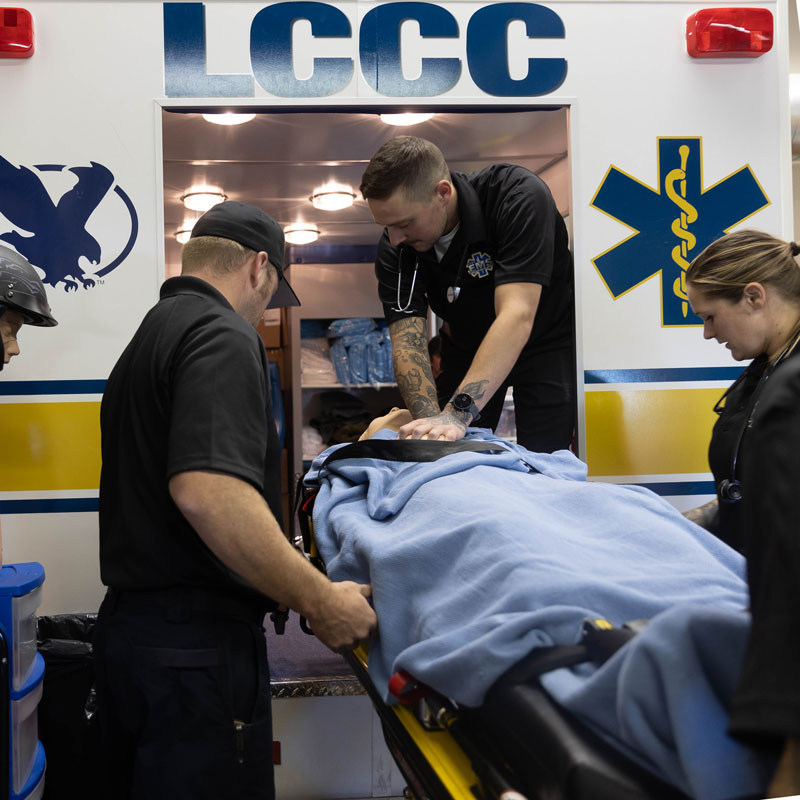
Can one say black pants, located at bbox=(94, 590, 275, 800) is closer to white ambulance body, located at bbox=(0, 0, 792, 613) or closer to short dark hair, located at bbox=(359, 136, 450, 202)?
white ambulance body, located at bbox=(0, 0, 792, 613)

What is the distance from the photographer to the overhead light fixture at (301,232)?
20.0ft

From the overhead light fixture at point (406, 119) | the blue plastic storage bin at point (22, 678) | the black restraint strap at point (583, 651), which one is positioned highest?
the overhead light fixture at point (406, 119)

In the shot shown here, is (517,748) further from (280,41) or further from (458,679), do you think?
(280,41)

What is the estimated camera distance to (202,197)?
5227 mm

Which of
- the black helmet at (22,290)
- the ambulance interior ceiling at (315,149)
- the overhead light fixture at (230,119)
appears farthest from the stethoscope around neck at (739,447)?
the overhead light fixture at (230,119)

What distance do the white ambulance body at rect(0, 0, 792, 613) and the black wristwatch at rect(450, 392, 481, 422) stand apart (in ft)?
1.77

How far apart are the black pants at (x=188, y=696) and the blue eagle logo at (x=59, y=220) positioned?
1.30 meters

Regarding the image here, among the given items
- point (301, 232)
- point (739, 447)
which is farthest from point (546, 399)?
point (301, 232)

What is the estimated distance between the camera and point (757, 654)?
635 millimetres

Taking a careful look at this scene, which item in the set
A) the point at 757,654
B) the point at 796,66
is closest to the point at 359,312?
the point at 796,66

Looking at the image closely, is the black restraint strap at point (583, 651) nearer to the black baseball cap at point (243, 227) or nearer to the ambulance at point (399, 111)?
the black baseball cap at point (243, 227)

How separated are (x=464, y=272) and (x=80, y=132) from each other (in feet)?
4.30

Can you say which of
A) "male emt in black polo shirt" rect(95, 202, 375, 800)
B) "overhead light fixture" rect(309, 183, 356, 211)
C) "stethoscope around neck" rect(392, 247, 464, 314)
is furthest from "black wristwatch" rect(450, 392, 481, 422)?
"overhead light fixture" rect(309, 183, 356, 211)

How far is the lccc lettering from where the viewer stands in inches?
105
